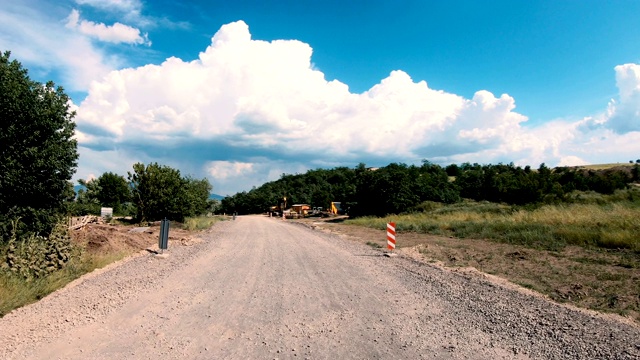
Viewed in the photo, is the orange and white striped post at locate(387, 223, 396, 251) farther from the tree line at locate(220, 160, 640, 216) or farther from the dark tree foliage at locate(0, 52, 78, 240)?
the tree line at locate(220, 160, 640, 216)

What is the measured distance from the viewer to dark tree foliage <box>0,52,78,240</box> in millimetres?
9565

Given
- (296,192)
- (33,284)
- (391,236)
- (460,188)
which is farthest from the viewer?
(296,192)

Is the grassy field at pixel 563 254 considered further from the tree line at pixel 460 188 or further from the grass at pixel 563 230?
the tree line at pixel 460 188

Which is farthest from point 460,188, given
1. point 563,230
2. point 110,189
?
point 110,189

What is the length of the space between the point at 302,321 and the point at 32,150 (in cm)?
887

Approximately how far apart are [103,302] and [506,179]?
6159 cm

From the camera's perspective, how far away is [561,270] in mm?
10195

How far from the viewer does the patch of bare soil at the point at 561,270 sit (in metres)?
7.33

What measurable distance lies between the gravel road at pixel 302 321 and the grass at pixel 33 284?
0.91ft

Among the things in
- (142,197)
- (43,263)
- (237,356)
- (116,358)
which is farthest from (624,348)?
(142,197)

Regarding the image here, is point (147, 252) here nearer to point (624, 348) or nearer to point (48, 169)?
point (48, 169)

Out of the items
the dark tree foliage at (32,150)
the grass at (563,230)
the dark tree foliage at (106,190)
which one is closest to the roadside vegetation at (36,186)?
the dark tree foliage at (32,150)

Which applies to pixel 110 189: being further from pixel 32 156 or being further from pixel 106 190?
pixel 32 156

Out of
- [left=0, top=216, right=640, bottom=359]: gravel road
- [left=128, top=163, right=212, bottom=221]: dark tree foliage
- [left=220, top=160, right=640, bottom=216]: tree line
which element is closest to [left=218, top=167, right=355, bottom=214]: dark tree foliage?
[left=220, top=160, right=640, bottom=216]: tree line
